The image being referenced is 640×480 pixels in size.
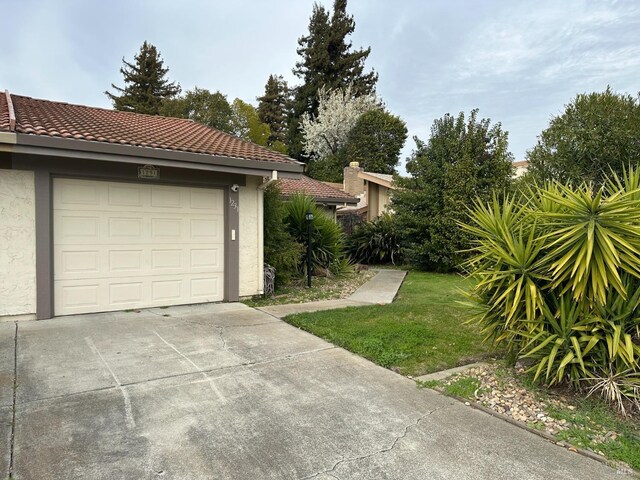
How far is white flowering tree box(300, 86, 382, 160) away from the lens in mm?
31000

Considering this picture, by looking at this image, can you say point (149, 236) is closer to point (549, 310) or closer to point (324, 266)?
point (324, 266)

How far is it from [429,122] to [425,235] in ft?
13.0

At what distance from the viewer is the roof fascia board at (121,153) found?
5799mm

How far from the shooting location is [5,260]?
19.9 ft

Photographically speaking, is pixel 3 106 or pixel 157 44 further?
pixel 157 44

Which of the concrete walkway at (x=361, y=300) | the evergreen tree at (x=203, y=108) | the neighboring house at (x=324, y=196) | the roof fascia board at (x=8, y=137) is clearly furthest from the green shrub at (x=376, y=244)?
the evergreen tree at (x=203, y=108)

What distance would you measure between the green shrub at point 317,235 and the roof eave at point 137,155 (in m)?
2.78

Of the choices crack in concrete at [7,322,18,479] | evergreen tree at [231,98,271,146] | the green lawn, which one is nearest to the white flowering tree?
evergreen tree at [231,98,271,146]

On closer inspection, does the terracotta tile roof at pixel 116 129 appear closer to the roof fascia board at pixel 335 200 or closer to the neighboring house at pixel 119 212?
the neighboring house at pixel 119 212

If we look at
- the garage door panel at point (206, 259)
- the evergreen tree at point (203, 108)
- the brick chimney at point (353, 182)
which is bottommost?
the garage door panel at point (206, 259)

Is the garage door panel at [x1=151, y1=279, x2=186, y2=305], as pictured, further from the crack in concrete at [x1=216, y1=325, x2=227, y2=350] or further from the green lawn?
the green lawn

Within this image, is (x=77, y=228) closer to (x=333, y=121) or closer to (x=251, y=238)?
(x=251, y=238)

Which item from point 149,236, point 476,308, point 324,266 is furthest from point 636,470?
point 324,266

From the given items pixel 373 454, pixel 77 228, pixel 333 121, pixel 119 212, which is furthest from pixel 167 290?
pixel 333 121
